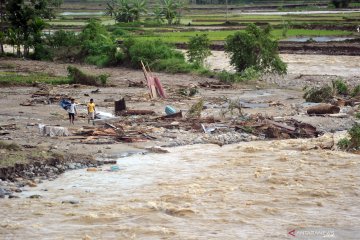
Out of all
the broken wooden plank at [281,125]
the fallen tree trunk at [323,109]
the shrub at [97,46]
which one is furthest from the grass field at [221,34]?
the broken wooden plank at [281,125]

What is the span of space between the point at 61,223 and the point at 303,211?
4.65 m

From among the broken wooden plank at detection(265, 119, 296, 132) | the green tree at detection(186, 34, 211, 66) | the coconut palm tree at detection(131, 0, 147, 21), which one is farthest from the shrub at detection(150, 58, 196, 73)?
the coconut palm tree at detection(131, 0, 147, 21)

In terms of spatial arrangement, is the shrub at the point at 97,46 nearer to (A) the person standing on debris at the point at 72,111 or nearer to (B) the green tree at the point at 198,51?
(B) the green tree at the point at 198,51

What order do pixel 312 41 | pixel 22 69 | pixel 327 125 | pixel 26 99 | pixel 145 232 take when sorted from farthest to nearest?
pixel 312 41 < pixel 22 69 < pixel 26 99 < pixel 327 125 < pixel 145 232

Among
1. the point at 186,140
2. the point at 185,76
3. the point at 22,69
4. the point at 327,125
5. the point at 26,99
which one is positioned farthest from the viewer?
the point at 22,69

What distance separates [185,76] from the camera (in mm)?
36969

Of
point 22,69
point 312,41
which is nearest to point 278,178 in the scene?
point 22,69

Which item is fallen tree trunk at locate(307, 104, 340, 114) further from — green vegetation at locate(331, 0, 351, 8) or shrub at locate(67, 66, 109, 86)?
green vegetation at locate(331, 0, 351, 8)

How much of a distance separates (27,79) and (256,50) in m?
11.1

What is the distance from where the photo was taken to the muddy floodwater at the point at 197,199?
1323cm

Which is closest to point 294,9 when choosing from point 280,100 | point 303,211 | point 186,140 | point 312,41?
point 312,41

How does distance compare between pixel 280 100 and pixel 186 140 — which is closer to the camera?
pixel 186 140

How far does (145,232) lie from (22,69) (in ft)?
93.1

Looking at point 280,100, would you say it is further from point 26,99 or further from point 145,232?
point 145,232
